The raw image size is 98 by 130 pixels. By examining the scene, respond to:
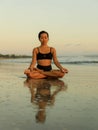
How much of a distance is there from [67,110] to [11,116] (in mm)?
737

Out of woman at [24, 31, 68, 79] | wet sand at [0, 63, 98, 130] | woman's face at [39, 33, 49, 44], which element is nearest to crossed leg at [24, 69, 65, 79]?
woman at [24, 31, 68, 79]

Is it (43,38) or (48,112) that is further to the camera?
(43,38)

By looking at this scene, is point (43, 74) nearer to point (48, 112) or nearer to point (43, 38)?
point (43, 38)

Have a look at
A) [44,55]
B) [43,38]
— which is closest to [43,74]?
[44,55]

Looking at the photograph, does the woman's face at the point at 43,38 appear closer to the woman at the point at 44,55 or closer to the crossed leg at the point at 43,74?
the woman at the point at 44,55

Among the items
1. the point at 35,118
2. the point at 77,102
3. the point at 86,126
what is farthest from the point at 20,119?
the point at 77,102

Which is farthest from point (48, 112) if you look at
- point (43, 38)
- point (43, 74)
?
point (43, 38)

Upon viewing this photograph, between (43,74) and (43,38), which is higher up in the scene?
(43,38)

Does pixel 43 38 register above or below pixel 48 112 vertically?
above

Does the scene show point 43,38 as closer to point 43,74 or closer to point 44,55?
point 44,55

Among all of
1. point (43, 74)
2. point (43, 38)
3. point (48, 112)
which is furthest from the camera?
point (43, 38)

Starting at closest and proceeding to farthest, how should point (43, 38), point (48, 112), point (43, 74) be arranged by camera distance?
point (48, 112), point (43, 74), point (43, 38)

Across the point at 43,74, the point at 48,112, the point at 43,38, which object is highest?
the point at 43,38

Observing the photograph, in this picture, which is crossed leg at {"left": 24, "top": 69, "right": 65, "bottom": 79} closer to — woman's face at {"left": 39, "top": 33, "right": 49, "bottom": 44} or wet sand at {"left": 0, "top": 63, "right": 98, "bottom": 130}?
woman's face at {"left": 39, "top": 33, "right": 49, "bottom": 44}
